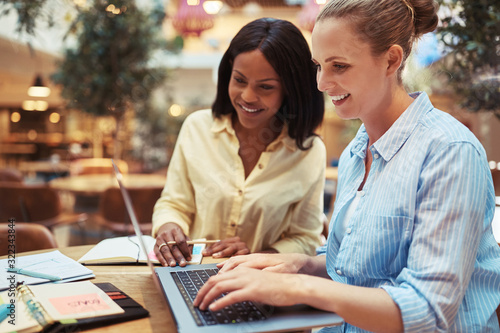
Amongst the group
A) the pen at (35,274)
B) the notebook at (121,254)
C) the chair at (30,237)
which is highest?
the pen at (35,274)

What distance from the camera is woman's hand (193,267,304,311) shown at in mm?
866

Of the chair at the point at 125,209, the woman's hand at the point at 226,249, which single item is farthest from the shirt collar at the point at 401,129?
the chair at the point at 125,209

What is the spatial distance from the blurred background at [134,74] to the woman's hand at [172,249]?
0.80 metres

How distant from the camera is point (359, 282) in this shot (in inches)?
43.3

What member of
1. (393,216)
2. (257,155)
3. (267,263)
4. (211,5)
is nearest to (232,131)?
(257,155)

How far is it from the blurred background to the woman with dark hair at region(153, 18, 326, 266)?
257mm

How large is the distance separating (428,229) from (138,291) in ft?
2.32

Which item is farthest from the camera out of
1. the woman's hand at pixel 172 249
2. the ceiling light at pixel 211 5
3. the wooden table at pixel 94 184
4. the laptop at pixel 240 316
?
the ceiling light at pixel 211 5

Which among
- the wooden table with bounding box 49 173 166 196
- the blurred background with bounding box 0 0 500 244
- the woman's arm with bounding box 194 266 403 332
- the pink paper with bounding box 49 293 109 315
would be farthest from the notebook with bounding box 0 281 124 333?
the wooden table with bounding box 49 173 166 196

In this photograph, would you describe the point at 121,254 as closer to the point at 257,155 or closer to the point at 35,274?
the point at 35,274

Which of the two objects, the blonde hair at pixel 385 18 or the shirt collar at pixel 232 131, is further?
the shirt collar at pixel 232 131

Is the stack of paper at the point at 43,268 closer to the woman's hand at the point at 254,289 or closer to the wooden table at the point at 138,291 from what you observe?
the wooden table at the point at 138,291

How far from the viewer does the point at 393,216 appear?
1.00m

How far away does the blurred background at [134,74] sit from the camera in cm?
254
